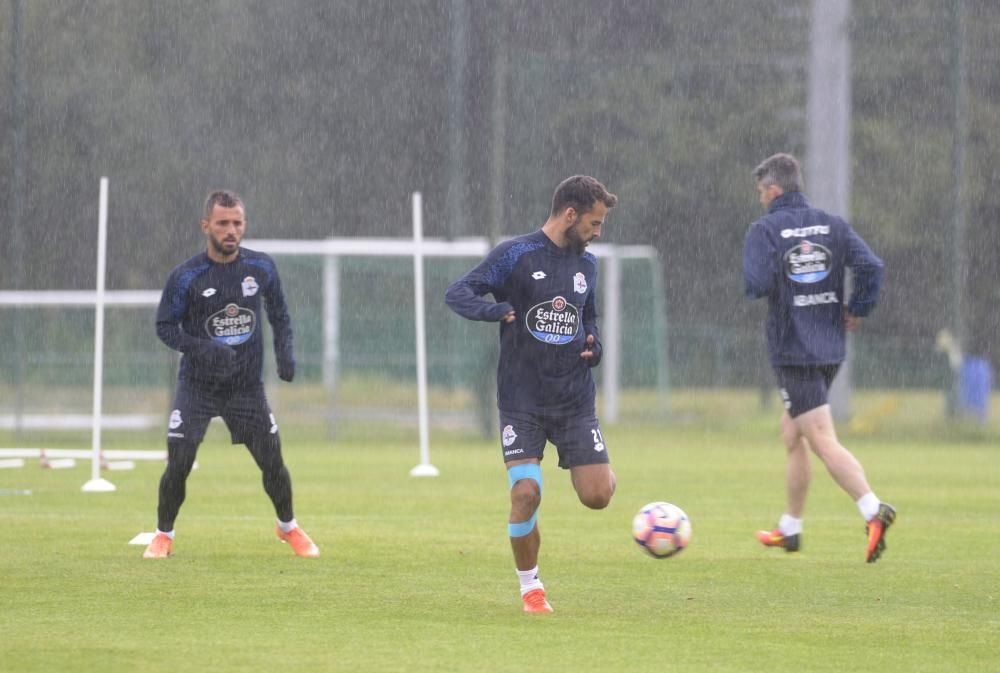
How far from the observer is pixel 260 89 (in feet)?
95.3

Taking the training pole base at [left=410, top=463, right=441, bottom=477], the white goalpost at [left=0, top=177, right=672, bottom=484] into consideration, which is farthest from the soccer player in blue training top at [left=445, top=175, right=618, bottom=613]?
the white goalpost at [left=0, top=177, right=672, bottom=484]

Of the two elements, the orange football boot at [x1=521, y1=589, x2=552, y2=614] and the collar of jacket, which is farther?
the collar of jacket

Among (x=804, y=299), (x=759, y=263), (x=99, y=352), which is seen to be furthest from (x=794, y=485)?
(x=99, y=352)

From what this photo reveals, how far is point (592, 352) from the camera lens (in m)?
8.01

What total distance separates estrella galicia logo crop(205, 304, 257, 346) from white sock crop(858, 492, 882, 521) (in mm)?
3498

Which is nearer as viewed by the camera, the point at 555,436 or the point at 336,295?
the point at 555,436

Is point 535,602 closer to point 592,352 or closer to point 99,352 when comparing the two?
point 592,352

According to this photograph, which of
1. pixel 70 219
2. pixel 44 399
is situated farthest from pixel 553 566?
pixel 70 219

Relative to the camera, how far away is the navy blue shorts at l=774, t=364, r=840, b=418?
10062 mm

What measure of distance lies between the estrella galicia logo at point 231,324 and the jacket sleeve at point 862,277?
11.1 feet

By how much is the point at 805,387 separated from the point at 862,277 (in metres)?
0.70

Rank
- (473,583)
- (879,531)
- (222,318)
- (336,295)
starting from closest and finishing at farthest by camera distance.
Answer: (473,583)
(879,531)
(222,318)
(336,295)

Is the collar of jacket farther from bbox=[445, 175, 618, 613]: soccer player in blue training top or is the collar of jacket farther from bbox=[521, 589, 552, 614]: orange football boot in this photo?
bbox=[521, 589, 552, 614]: orange football boot

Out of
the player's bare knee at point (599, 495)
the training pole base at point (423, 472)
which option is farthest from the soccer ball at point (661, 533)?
the training pole base at point (423, 472)
